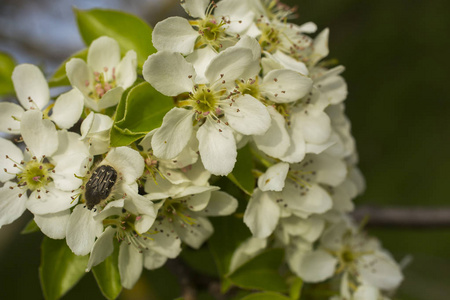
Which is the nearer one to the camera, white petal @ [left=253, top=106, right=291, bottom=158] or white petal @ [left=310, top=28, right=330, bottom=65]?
white petal @ [left=253, top=106, right=291, bottom=158]

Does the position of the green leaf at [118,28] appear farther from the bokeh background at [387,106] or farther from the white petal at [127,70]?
the bokeh background at [387,106]

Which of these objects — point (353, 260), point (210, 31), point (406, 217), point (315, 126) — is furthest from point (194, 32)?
point (406, 217)

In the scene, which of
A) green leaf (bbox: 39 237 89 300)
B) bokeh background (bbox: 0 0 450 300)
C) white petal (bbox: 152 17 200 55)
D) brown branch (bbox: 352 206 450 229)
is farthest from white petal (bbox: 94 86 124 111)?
bokeh background (bbox: 0 0 450 300)

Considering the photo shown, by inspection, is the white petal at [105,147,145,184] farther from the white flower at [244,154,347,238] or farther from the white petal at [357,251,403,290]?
the white petal at [357,251,403,290]

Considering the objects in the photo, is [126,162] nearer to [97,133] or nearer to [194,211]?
[97,133]

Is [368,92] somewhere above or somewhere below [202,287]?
below

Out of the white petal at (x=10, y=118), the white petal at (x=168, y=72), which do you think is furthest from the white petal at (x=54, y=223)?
the white petal at (x=168, y=72)

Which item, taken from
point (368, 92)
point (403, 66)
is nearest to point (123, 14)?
point (368, 92)

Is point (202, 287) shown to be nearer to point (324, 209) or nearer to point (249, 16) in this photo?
point (324, 209)
